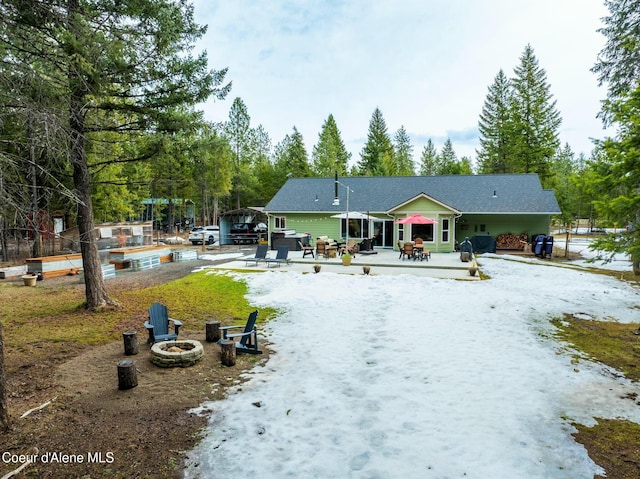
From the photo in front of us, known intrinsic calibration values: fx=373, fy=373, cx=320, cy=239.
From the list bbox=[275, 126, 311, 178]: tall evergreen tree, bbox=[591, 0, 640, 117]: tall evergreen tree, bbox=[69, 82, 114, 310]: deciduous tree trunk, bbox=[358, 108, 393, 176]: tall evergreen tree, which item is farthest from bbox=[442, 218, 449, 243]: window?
bbox=[358, 108, 393, 176]: tall evergreen tree

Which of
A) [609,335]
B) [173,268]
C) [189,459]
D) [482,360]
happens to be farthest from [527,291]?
[173,268]

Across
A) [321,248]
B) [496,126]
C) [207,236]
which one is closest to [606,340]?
[321,248]

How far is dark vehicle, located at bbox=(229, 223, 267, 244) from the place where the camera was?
28.9 m

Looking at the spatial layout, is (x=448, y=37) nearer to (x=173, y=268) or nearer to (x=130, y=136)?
(x=130, y=136)

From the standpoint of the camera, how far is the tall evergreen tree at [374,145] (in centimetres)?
5181

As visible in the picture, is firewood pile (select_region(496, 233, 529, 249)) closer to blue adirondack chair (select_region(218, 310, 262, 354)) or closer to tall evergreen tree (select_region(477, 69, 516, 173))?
blue adirondack chair (select_region(218, 310, 262, 354))

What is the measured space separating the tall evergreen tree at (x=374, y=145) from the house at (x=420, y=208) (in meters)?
24.9

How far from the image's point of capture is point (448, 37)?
17.8 metres

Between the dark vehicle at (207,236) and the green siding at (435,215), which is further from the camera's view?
the dark vehicle at (207,236)

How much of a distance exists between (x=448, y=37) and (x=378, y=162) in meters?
32.6

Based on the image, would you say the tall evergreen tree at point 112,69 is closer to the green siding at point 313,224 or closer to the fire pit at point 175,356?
the fire pit at point 175,356

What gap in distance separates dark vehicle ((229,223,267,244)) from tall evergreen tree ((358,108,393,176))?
26.0 meters

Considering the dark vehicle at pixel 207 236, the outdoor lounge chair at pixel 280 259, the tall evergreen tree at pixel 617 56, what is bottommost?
the outdoor lounge chair at pixel 280 259

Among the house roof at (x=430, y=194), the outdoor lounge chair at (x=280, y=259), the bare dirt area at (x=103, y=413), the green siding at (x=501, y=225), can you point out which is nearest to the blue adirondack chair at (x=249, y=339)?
the bare dirt area at (x=103, y=413)
